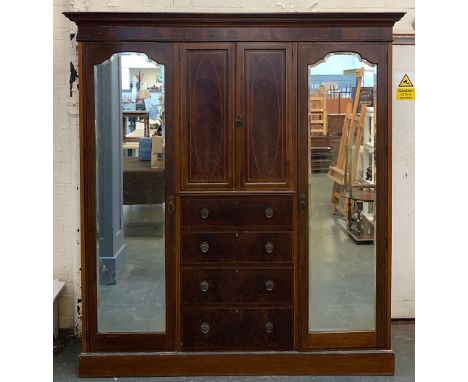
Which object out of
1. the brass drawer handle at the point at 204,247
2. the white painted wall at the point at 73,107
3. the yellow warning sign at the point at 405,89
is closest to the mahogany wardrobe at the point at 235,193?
the brass drawer handle at the point at 204,247

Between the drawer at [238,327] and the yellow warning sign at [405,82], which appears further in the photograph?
the yellow warning sign at [405,82]

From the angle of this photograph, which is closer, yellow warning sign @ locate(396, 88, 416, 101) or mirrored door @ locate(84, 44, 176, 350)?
mirrored door @ locate(84, 44, 176, 350)

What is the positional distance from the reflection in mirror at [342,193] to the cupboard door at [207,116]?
0.50 metres

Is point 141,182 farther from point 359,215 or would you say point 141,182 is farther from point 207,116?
point 359,215

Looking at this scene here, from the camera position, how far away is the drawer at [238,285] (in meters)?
3.91

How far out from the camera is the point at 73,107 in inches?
180

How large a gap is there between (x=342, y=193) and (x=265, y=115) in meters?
0.66

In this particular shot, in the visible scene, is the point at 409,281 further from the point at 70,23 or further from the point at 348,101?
the point at 70,23

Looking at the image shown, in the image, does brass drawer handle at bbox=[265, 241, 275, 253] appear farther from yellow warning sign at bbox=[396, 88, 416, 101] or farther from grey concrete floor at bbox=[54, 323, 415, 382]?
yellow warning sign at bbox=[396, 88, 416, 101]

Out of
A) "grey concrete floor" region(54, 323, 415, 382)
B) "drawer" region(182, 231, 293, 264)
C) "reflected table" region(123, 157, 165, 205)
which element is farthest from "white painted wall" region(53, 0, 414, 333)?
"drawer" region(182, 231, 293, 264)

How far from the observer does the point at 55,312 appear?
4.57 meters

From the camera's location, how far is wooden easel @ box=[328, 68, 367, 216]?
12.5 feet

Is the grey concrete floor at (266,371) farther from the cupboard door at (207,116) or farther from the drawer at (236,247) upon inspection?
the cupboard door at (207,116)

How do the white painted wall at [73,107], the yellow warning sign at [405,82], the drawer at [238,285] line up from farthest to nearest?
the yellow warning sign at [405,82], the white painted wall at [73,107], the drawer at [238,285]
